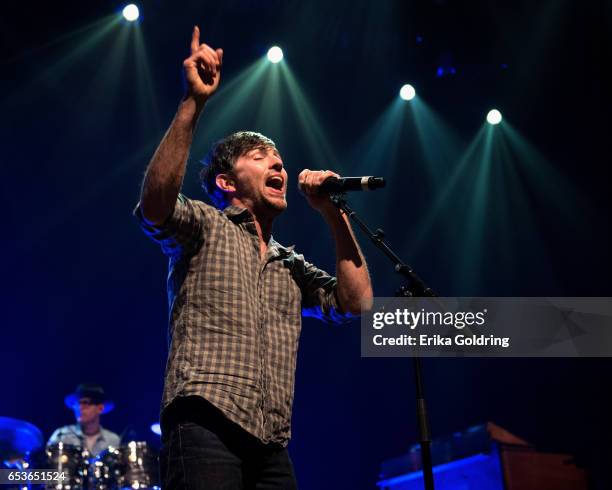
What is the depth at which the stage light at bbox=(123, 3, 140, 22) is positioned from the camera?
20.1 ft

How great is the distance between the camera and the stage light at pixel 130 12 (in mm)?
6125

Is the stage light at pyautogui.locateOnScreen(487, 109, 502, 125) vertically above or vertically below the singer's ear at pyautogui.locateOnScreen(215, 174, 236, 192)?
above

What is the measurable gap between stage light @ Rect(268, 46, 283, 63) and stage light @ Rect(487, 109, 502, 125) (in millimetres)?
2316

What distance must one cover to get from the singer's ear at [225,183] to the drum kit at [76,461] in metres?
2.82

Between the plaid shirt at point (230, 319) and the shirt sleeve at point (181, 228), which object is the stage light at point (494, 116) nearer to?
the plaid shirt at point (230, 319)

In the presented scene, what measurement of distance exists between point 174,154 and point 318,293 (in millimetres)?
781

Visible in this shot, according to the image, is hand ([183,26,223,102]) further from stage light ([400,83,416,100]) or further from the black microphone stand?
stage light ([400,83,416,100])

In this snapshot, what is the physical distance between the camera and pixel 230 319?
1791 millimetres

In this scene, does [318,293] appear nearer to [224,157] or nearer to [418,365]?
[418,365]

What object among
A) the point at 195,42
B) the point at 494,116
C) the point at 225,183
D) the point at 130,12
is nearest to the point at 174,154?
the point at 195,42

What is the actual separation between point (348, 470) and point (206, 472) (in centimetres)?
546

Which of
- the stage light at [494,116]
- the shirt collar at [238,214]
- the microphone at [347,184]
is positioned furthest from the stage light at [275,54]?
the shirt collar at [238,214]

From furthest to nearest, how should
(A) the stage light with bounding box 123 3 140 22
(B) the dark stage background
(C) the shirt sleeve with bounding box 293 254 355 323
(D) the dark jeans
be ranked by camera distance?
(B) the dark stage background < (A) the stage light with bounding box 123 3 140 22 < (C) the shirt sleeve with bounding box 293 254 355 323 < (D) the dark jeans

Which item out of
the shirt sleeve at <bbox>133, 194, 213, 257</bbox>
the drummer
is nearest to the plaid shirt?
the shirt sleeve at <bbox>133, 194, 213, 257</bbox>
